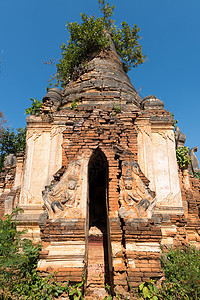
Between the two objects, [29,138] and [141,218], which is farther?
[29,138]

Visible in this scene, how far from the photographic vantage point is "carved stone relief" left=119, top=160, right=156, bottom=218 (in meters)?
4.84

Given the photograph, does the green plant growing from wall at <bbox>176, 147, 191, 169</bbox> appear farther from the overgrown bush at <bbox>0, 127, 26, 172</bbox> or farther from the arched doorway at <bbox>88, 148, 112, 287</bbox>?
the overgrown bush at <bbox>0, 127, 26, 172</bbox>

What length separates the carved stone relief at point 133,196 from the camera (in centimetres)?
484

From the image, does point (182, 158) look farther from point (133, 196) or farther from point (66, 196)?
point (66, 196)

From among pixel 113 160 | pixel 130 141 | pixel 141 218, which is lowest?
pixel 141 218

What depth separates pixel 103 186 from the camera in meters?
8.21

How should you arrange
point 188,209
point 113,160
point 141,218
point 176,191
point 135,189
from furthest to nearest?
point 188,209, point 176,191, point 113,160, point 135,189, point 141,218

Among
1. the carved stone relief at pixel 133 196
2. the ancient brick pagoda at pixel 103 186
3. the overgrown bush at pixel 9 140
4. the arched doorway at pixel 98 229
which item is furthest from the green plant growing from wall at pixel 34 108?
the overgrown bush at pixel 9 140

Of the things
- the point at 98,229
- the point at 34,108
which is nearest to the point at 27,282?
the point at 98,229

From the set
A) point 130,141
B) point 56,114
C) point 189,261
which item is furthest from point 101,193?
point 189,261

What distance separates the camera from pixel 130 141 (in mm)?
6461

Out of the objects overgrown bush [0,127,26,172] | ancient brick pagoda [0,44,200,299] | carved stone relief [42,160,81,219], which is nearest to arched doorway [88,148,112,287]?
ancient brick pagoda [0,44,200,299]

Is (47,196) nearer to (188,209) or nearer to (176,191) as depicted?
(176,191)

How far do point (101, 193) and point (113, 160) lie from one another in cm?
299
